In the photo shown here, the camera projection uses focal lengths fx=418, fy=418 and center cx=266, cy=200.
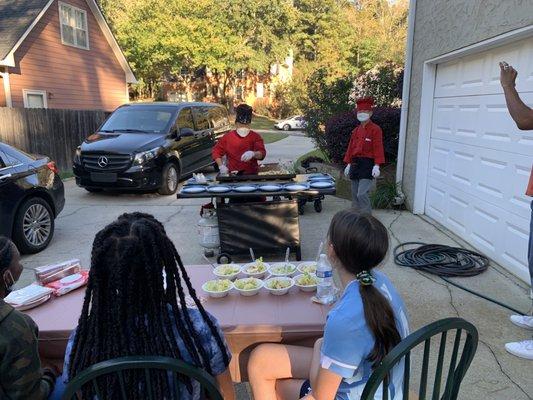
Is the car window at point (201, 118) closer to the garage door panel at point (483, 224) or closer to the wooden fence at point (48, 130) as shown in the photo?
the wooden fence at point (48, 130)

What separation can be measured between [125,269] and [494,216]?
15.0ft

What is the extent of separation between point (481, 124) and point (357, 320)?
447 centimetres

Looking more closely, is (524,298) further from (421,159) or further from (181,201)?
(181,201)

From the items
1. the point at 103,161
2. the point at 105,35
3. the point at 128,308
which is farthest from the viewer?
the point at 105,35

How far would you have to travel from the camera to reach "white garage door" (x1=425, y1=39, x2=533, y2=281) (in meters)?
4.30

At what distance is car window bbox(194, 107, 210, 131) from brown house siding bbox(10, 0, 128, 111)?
6644 millimetres

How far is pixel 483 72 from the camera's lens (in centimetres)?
505

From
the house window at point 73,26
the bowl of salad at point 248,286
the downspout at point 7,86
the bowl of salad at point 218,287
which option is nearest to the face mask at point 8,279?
the bowl of salad at point 218,287

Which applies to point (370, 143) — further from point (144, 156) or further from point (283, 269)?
point (144, 156)

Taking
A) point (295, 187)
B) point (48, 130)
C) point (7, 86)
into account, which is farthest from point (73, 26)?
point (295, 187)

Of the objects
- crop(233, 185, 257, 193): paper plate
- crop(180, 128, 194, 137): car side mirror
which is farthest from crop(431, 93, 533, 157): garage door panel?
crop(180, 128, 194, 137): car side mirror

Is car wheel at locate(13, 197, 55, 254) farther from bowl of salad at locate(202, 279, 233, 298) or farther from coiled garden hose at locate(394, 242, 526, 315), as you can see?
coiled garden hose at locate(394, 242, 526, 315)

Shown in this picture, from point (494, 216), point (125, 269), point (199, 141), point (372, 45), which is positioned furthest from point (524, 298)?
point (372, 45)

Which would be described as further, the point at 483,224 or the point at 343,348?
the point at 483,224
